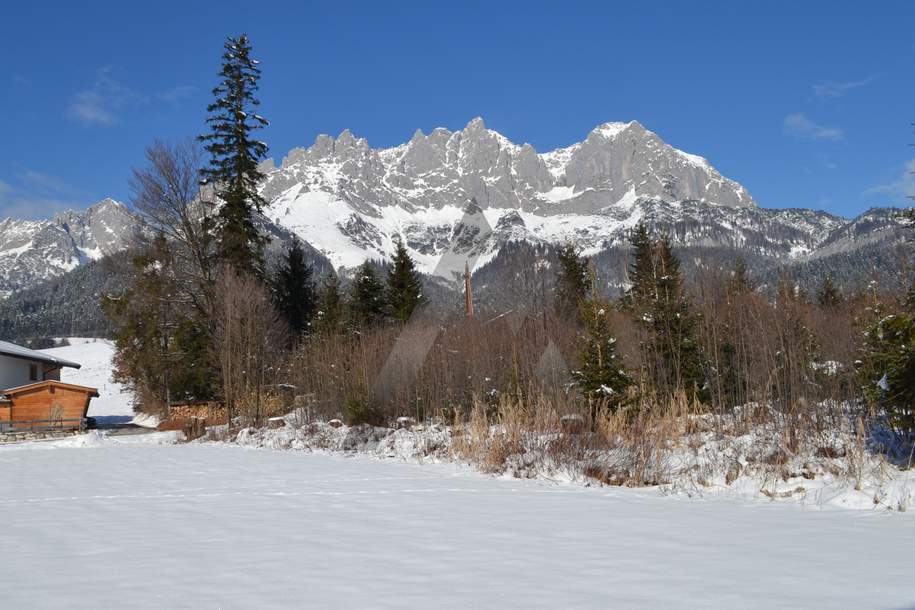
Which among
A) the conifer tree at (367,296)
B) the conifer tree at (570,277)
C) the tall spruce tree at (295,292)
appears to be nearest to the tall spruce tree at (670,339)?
the conifer tree at (570,277)

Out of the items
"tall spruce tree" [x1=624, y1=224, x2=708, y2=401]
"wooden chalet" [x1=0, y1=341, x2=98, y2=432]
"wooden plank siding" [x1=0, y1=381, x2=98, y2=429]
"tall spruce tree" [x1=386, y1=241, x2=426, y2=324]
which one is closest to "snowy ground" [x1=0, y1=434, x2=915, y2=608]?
"tall spruce tree" [x1=624, y1=224, x2=708, y2=401]

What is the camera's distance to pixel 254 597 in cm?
302

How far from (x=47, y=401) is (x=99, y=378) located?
29783 mm

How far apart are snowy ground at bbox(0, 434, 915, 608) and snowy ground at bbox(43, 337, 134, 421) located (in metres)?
36.0

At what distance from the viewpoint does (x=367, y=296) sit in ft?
113

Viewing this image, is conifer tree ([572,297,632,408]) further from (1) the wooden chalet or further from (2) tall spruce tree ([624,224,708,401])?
(1) the wooden chalet

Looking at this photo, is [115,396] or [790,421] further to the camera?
[115,396]

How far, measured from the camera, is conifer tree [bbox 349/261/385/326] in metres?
33.9

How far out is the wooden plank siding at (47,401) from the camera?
93.6 feet

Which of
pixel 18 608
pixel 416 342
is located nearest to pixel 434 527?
pixel 18 608

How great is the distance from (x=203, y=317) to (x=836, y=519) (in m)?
22.9

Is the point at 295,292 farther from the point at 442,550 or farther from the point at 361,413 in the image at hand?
the point at 442,550

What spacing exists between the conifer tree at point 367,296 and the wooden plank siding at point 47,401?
528 inches

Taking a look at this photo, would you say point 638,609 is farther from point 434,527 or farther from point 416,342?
point 416,342
